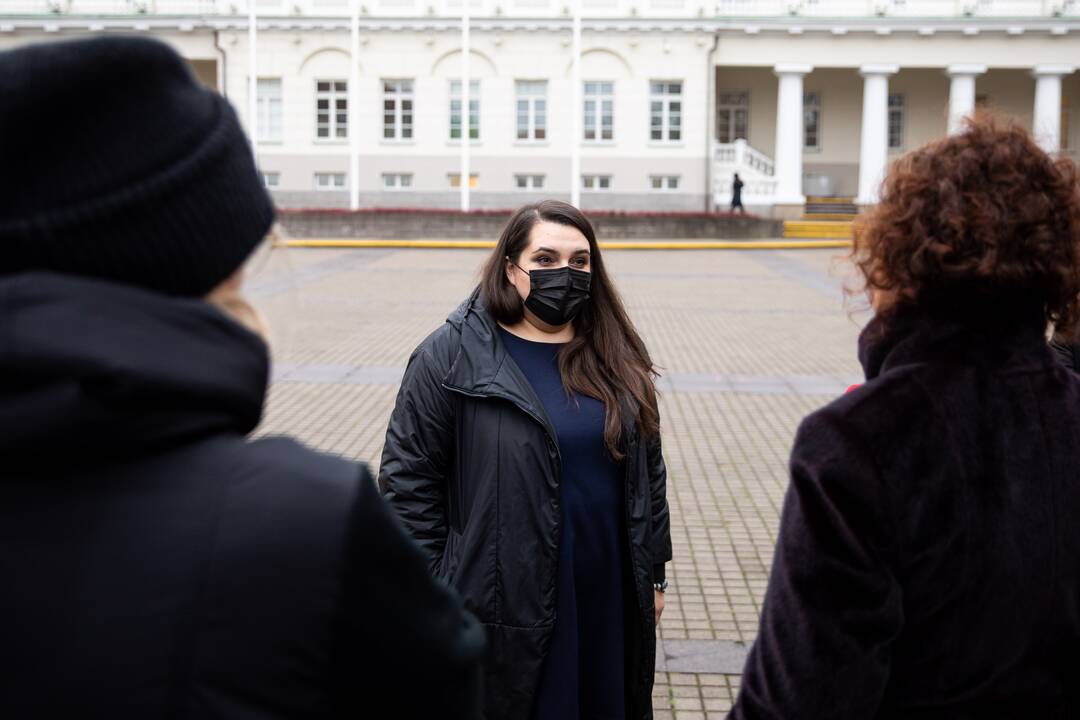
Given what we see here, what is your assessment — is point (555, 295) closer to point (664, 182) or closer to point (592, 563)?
point (592, 563)

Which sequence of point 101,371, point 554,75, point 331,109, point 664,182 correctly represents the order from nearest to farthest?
point 101,371 → point 554,75 → point 664,182 → point 331,109

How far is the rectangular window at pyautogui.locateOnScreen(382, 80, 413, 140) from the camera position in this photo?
140 ft

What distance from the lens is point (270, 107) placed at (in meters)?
42.9

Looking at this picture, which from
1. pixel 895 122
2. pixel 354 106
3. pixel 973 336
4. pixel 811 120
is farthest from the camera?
pixel 895 122

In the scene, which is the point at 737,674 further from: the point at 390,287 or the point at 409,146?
the point at 409,146

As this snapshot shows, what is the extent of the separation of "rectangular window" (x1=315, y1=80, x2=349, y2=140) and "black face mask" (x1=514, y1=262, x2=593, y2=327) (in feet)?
132

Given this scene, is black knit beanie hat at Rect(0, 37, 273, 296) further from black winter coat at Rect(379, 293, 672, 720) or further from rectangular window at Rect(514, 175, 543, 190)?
rectangular window at Rect(514, 175, 543, 190)

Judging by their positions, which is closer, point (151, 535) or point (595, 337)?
point (151, 535)

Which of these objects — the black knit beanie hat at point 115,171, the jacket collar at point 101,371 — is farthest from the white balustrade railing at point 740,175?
the jacket collar at point 101,371

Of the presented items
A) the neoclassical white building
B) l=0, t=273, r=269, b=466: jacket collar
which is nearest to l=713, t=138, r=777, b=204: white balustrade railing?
the neoclassical white building

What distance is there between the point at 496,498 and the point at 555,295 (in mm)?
774

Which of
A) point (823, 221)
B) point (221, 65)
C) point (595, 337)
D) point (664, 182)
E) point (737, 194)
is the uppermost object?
point (221, 65)

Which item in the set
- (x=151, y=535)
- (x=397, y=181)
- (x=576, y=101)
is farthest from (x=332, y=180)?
(x=151, y=535)

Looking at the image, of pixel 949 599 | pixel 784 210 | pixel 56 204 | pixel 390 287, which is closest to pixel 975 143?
pixel 949 599
